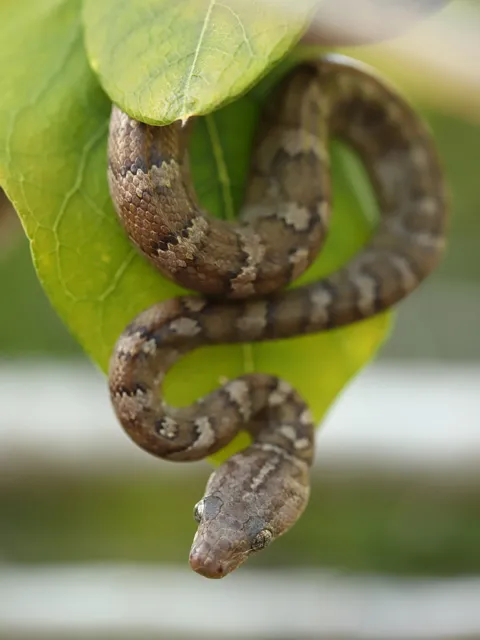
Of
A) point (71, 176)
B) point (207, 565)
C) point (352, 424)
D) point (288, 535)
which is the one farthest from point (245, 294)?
point (288, 535)

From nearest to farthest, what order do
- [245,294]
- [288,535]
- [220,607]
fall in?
1. [245,294]
2. [220,607]
3. [288,535]

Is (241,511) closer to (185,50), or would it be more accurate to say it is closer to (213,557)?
(213,557)

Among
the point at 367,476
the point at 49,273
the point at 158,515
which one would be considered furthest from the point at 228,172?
the point at 158,515

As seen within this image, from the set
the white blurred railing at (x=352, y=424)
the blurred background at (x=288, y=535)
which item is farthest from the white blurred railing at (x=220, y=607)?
the white blurred railing at (x=352, y=424)

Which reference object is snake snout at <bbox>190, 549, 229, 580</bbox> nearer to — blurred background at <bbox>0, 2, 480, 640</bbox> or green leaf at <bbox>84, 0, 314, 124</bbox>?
green leaf at <bbox>84, 0, 314, 124</bbox>

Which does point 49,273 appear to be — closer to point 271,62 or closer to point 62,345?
point 271,62

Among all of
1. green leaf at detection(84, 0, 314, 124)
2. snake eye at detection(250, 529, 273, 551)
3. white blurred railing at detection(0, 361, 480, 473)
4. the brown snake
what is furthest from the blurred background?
green leaf at detection(84, 0, 314, 124)

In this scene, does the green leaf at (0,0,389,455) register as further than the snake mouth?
No

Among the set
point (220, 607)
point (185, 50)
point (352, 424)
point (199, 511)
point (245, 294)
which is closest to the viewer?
point (185, 50)
